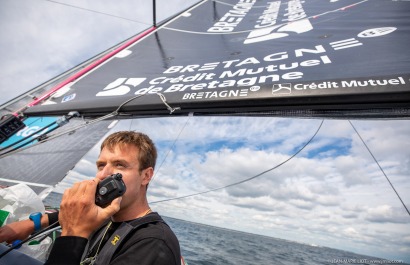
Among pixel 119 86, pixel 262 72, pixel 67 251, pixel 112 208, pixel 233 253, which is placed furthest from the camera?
pixel 233 253

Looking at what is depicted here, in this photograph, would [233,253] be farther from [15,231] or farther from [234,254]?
[15,231]

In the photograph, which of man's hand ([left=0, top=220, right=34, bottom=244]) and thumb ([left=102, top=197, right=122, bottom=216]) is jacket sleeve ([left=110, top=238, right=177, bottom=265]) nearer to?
thumb ([left=102, top=197, right=122, bottom=216])

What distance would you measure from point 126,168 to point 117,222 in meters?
0.28

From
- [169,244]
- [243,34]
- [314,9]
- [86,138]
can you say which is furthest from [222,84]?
[314,9]

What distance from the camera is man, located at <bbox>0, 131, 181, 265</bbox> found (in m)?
0.83

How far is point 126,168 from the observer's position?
4.12 ft

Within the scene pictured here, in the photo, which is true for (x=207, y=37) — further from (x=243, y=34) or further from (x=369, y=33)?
(x=369, y=33)

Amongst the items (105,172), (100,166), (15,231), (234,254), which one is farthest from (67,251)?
(234,254)

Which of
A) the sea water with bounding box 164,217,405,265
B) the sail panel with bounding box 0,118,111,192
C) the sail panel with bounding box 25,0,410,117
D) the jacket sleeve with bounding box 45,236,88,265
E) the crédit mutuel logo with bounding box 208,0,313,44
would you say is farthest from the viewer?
the sea water with bounding box 164,217,405,265

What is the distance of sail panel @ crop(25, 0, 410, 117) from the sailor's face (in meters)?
0.48

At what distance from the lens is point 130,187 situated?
1225 millimetres

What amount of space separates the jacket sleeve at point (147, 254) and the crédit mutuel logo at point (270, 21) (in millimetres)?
2760

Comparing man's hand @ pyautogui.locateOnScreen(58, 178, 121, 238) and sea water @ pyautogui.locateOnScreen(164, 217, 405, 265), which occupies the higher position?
man's hand @ pyautogui.locateOnScreen(58, 178, 121, 238)

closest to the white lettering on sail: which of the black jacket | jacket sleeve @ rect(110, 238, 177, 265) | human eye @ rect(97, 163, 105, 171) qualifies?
human eye @ rect(97, 163, 105, 171)
